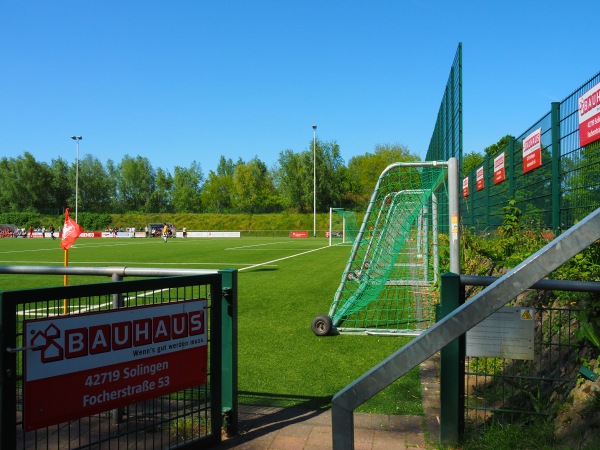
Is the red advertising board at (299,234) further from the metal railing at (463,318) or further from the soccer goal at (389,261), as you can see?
the metal railing at (463,318)

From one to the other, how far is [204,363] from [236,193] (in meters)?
101

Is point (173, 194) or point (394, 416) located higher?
point (173, 194)

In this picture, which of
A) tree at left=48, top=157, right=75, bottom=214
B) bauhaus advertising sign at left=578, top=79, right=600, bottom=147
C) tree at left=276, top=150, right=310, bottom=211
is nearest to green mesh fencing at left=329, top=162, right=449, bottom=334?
bauhaus advertising sign at left=578, top=79, right=600, bottom=147

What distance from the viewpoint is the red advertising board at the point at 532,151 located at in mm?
6824

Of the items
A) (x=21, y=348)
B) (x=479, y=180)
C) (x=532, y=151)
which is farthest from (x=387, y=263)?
(x=21, y=348)

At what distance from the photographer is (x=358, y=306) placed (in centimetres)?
750

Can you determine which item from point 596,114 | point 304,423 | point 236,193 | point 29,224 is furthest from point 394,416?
point 236,193

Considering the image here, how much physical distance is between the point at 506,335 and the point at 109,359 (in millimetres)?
2215

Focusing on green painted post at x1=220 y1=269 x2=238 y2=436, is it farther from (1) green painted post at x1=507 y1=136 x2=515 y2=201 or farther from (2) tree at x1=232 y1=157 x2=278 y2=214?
(2) tree at x1=232 y1=157 x2=278 y2=214

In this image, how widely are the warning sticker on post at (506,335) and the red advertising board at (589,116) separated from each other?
100 inches

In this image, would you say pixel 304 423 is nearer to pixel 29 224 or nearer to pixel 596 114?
pixel 596 114

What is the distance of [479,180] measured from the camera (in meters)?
12.1

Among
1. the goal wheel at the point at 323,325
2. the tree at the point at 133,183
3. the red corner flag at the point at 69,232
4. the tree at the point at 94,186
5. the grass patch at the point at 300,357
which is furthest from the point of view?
the tree at the point at 133,183

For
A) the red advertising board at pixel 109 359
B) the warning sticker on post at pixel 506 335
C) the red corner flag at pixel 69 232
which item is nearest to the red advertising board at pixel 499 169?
the warning sticker on post at pixel 506 335
